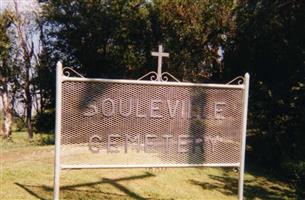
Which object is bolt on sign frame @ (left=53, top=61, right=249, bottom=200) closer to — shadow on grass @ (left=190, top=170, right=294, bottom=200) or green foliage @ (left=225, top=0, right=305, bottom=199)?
shadow on grass @ (left=190, top=170, right=294, bottom=200)

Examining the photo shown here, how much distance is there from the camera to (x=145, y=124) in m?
7.63

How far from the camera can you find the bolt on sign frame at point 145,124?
286 inches

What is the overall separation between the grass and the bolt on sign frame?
1907 millimetres

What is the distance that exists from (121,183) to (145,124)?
3.02 m

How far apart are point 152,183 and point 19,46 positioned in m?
25.9

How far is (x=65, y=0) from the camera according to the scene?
3159cm

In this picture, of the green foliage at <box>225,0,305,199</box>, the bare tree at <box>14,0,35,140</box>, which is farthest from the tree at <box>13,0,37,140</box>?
the green foliage at <box>225,0,305,199</box>

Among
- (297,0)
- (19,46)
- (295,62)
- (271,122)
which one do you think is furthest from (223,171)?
(19,46)

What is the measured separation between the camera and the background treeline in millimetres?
14969

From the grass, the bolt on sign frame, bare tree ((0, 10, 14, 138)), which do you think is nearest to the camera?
the bolt on sign frame

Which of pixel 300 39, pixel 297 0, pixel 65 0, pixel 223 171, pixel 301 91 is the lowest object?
pixel 223 171

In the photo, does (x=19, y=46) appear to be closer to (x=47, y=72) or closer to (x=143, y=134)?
(x=47, y=72)

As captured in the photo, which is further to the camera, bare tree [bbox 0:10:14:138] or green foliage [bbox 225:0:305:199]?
bare tree [bbox 0:10:14:138]

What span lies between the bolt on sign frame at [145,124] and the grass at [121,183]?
6.26ft
